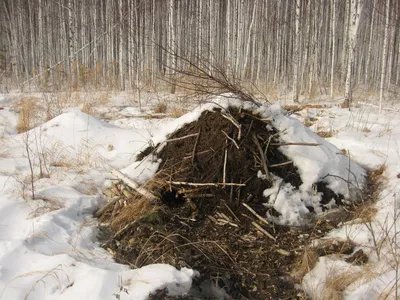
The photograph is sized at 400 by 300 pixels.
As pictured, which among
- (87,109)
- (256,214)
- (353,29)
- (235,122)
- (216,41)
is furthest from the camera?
(216,41)

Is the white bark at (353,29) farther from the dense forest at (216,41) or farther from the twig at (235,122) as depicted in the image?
the twig at (235,122)

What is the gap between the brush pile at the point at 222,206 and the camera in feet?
7.58

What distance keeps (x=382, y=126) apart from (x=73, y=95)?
6.92 m

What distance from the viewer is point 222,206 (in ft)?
9.36

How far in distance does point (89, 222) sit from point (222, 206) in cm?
111

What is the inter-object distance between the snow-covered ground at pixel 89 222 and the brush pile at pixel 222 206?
5.0 inches

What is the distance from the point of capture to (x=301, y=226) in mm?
2777

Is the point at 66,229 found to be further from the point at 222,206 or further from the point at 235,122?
the point at 235,122

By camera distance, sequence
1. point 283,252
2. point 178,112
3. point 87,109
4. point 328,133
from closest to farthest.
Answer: point 283,252 < point 328,133 < point 178,112 < point 87,109

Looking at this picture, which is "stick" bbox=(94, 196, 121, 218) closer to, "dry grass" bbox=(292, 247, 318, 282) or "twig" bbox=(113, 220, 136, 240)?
"twig" bbox=(113, 220, 136, 240)

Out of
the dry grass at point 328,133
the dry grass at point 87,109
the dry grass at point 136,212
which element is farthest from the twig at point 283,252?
the dry grass at point 87,109

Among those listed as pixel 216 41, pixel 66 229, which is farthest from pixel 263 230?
pixel 216 41

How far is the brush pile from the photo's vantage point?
7.58 feet

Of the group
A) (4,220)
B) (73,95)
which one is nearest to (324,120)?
(4,220)
